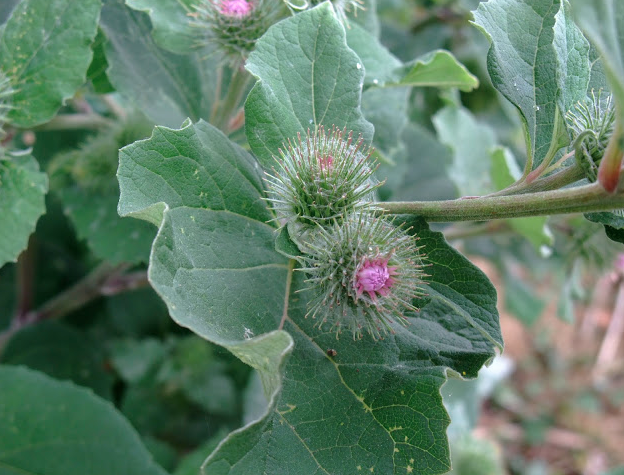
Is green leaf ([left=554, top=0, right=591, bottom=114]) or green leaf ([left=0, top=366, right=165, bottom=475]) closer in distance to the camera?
green leaf ([left=554, top=0, right=591, bottom=114])

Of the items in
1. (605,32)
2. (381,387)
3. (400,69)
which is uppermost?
(605,32)

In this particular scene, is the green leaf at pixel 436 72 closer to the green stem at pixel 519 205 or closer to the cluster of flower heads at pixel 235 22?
the cluster of flower heads at pixel 235 22

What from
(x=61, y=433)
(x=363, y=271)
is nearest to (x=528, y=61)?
(x=363, y=271)

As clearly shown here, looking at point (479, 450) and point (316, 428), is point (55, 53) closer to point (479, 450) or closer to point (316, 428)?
point (316, 428)

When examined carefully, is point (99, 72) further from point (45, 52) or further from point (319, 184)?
point (319, 184)

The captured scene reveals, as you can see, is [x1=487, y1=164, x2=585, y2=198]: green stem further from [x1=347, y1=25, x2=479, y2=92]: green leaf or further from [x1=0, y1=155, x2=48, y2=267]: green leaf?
[x1=0, y1=155, x2=48, y2=267]: green leaf

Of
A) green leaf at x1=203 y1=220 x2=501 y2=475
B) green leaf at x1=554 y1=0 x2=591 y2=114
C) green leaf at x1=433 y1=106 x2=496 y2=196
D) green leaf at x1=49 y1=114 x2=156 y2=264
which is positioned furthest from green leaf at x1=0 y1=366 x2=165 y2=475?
green leaf at x1=433 y1=106 x2=496 y2=196

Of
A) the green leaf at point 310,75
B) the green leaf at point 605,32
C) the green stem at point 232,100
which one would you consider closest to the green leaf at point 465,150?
the green stem at point 232,100
